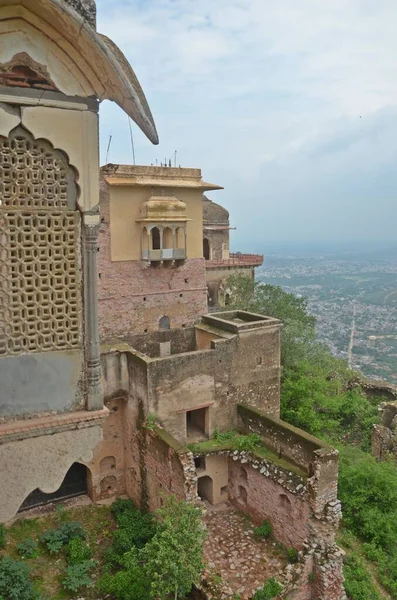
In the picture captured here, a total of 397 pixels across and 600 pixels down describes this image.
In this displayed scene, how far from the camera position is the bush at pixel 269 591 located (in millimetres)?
9703

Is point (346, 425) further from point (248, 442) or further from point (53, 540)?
point (53, 540)

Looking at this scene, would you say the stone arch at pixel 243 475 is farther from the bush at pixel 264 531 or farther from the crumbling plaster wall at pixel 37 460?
the crumbling plaster wall at pixel 37 460

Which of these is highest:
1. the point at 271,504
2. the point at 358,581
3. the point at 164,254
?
the point at 164,254

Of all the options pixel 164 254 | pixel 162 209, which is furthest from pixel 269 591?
pixel 162 209

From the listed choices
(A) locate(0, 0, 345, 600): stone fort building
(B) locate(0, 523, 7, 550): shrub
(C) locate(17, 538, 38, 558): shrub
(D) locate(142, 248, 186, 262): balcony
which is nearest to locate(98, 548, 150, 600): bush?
(A) locate(0, 0, 345, 600): stone fort building

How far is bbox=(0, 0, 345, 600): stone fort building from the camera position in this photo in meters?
4.92

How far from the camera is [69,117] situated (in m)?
5.05

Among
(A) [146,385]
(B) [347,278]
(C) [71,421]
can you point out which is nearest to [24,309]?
(C) [71,421]

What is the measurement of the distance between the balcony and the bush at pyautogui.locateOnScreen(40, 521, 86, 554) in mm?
8273

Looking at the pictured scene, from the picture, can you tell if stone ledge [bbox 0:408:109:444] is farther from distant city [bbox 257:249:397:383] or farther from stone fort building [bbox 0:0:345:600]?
distant city [bbox 257:249:397:383]

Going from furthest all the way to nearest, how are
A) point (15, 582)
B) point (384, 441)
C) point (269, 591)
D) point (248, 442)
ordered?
point (384, 441)
point (248, 442)
point (269, 591)
point (15, 582)

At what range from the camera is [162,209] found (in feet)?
51.6

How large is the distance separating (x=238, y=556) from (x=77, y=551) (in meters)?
3.85

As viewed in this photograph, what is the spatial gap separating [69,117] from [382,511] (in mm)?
13031
